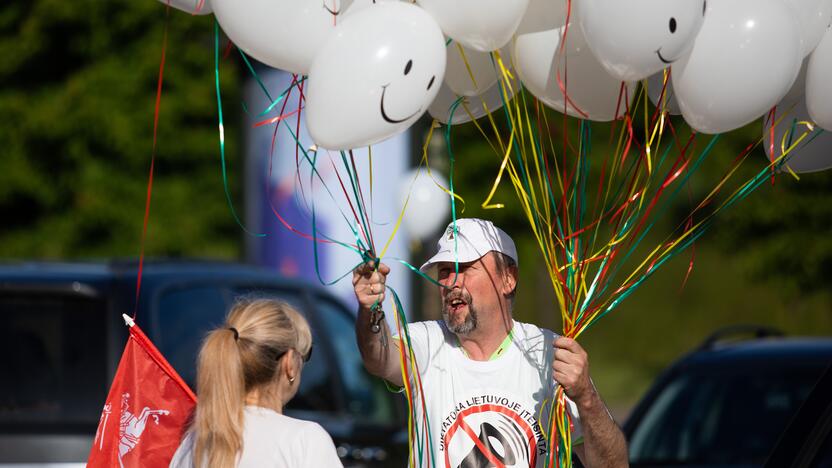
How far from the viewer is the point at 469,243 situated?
3934 millimetres

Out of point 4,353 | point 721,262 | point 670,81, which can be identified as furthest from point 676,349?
point 670,81

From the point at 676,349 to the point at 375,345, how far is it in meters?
11.9

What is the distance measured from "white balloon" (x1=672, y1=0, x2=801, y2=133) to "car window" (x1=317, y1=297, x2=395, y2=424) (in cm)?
329

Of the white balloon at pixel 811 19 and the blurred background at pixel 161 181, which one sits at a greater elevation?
the blurred background at pixel 161 181

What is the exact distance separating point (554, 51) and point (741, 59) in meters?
0.52

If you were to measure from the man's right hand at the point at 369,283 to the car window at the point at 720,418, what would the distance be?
261cm

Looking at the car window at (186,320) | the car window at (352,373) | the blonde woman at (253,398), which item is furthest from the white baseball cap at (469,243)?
the car window at (352,373)

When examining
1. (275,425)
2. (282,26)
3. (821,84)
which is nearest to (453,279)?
(275,425)

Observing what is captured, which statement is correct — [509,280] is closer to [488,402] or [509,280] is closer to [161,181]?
[488,402]

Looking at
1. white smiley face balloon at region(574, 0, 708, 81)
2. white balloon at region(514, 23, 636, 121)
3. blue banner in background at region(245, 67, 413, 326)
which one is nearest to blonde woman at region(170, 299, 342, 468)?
white balloon at region(514, 23, 636, 121)

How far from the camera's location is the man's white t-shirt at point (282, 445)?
3.34 metres

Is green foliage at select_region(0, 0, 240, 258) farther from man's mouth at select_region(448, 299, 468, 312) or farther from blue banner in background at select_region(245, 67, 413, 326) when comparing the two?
man's mouth at select_region(448, 299, 468, 312)

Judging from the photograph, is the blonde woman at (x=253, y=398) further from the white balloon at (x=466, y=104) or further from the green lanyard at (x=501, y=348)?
the white balloon at (x=466, y=104)

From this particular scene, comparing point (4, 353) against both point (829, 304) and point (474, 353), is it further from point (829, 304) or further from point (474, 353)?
point (829, 304)
